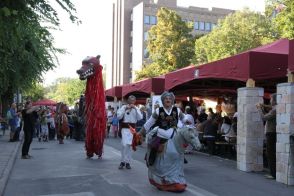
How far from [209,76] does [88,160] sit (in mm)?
4156

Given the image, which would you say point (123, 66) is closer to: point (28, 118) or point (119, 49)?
point (119, 49)

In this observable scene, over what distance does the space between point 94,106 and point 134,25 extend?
84.5 m

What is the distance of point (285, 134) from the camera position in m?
9.87

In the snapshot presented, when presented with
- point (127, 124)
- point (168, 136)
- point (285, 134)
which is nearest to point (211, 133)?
point (127, 124)

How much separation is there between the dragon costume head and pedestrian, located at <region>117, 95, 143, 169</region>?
245 cm

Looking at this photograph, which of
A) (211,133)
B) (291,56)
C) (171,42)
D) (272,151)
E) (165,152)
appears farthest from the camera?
(171,42)

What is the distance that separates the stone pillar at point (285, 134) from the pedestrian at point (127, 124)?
3.57m

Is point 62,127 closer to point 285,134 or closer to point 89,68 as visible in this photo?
point 89,68

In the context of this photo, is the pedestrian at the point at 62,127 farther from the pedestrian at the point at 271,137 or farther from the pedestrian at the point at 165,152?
the pedestrian at the point at 165,152

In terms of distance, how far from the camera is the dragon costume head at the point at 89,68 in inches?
552

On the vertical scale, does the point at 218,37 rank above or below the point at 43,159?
above

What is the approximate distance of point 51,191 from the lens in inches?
349

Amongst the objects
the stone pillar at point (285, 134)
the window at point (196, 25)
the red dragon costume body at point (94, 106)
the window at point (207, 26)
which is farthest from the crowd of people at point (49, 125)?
the window at point (207, 26)

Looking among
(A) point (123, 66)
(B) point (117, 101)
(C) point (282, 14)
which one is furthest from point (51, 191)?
(A) point (123, 66)
